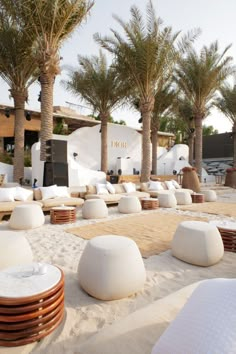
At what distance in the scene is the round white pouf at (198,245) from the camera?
3883 millimetres

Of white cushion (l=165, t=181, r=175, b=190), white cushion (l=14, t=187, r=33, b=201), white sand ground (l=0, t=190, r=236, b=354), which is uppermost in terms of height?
white cushion (l=165, t=181, r=175, b=190)

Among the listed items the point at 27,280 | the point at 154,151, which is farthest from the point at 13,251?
the point at 154,151

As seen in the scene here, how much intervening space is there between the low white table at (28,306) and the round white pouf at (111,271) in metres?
0.55

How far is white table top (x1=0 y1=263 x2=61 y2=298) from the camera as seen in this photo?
2.14 metres

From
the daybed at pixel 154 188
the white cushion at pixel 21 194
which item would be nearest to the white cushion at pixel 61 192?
the white cushion at pixel 21 194

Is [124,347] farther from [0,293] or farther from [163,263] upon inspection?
[163,263]

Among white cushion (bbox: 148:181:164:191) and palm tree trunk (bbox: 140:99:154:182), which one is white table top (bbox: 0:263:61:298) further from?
palm tree trunk (bbox: 140:99:154:182)

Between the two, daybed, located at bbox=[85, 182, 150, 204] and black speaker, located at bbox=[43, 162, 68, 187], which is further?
black speaker, located at bbox=[43, 162, 68, 187]

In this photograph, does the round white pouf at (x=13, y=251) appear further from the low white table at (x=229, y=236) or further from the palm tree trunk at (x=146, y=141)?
the palm tree trunk at (x=146, y=141)

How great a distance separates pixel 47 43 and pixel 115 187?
633 cm

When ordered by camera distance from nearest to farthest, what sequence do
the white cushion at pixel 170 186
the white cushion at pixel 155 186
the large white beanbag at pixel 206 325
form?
the large white beanbag at pixel 206 325
the white cushion at pixel 155 186
the white cushion at pixel 170 186

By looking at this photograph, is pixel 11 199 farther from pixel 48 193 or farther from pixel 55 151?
pixel 55 151

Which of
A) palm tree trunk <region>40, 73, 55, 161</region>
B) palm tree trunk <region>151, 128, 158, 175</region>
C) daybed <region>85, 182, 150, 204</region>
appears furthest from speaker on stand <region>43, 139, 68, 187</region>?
palm tree trunk <region>151, 128, 158, 175</region>

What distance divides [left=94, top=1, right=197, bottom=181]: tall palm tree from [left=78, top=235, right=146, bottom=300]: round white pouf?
10.2 meters
